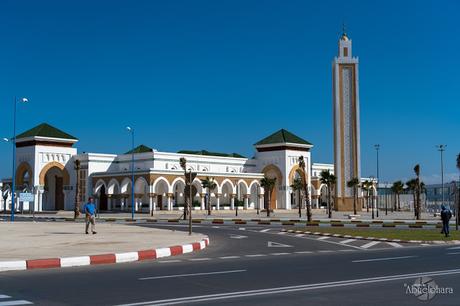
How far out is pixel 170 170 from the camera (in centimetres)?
7731

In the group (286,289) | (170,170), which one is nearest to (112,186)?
(170,170)

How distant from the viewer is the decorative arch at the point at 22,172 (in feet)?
275

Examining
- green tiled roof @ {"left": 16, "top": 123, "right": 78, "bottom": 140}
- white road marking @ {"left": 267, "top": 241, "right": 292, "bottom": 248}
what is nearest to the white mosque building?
green tiled roof @ {"left": 16, "top": 123, "right": 78, "bottom": 140}

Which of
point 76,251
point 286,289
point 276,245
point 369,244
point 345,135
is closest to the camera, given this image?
point 286,289

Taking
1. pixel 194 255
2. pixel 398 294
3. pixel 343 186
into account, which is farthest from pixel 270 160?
pixel 398 294

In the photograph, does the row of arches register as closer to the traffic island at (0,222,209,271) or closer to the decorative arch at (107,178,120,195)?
the decorative arch at (107,178,120,195)

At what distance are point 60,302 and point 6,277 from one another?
388cm

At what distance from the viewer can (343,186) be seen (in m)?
90.8

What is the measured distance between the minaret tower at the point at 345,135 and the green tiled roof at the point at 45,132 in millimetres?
39807

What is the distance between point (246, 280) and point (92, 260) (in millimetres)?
5222

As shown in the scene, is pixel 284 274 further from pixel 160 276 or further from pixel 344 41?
pixel 344 41

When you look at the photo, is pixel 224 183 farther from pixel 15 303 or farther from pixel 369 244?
pixel 15 303

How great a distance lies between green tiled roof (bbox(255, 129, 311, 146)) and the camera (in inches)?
3893

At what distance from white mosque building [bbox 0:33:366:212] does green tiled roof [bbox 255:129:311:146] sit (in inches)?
10.0
